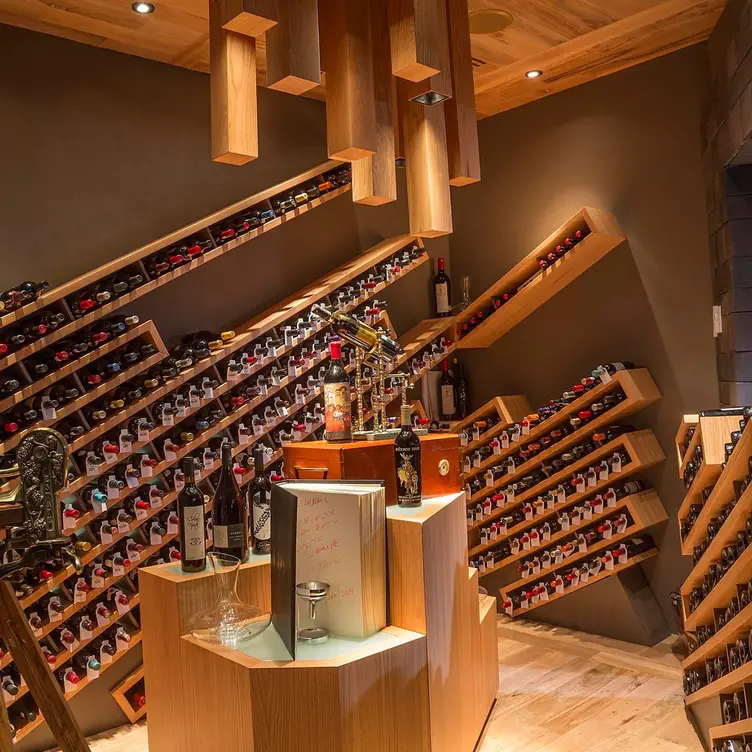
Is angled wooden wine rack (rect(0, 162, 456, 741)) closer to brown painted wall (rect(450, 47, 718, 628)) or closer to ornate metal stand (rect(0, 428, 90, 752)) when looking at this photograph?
brown painted wall (rect(450, 47, 718, 628))

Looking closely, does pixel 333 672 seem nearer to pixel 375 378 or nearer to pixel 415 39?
pixel 375 378

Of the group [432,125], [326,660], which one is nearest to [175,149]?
[432,125]

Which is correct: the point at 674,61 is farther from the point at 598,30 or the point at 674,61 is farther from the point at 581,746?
the point at 581,746

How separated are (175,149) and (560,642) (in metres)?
3.45

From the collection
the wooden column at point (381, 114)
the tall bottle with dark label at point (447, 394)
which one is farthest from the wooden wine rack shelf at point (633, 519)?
the wooden column at point (381, 114)

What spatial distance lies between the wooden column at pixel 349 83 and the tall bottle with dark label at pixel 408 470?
94cm

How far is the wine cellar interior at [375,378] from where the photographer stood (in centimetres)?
202

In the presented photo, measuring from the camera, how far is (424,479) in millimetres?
2639

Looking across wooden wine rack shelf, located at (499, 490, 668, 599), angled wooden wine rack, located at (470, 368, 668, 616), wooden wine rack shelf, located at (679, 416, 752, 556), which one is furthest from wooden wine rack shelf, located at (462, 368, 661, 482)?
wooden wine rack shelf, located at (679, 416, 752, 556)

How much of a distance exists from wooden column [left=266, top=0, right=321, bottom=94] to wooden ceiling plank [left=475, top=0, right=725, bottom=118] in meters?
2.29

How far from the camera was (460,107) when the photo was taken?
8.30ft

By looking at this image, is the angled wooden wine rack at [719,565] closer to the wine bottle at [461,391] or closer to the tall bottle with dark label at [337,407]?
the tall bottle with dark label at [337,407]

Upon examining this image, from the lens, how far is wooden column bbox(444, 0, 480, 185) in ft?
8.29

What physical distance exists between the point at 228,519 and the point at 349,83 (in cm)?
135
